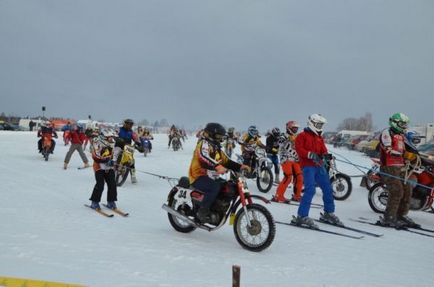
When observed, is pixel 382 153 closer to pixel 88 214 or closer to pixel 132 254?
pixel 132 254

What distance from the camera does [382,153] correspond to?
837cm

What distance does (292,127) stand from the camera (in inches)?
462

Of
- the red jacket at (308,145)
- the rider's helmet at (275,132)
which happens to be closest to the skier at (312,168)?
the red jacket at (308,145)

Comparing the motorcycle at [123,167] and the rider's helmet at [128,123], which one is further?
the motorcycle at [123,167]

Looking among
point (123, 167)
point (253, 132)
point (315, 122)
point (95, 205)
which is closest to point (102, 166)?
point (95, 205)

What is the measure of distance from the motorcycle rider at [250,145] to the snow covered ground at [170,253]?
3.42 meters

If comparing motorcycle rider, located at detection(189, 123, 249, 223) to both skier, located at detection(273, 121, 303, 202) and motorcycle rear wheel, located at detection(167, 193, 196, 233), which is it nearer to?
motorcycle rear wheel, located at detection(167, 193, 196, 233)

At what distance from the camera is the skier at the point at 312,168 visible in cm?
771

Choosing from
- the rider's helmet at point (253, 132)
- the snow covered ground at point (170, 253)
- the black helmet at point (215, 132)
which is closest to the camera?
the snow covered ground at point (170, 253)

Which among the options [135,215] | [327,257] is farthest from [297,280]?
[135,215]

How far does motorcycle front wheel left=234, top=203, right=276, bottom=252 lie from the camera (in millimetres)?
5922

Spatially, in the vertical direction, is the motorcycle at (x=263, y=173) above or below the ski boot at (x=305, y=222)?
above

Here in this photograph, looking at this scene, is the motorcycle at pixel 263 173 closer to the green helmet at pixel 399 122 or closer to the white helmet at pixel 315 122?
the white helmet at pixel 315 122

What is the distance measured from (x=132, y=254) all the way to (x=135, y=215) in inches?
110
